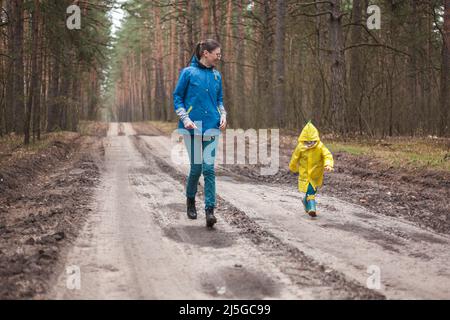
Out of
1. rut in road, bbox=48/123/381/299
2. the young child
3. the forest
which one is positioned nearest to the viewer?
rut in road, bbox=48/123/381/299

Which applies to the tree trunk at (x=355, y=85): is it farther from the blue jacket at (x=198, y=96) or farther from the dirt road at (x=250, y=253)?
the blue jacket at (x=198, y=96)

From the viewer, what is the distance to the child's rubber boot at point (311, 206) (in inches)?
267

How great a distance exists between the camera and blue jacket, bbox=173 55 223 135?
611 cm

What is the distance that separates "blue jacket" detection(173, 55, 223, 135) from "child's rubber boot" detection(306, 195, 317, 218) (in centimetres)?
170

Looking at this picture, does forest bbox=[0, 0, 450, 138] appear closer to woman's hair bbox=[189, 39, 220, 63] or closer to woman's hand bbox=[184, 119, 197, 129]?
woman's hair bbox=[189, 39, 220, 63]

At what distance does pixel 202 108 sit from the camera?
6.13 meters

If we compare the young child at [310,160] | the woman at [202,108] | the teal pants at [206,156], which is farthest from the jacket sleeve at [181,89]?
the young child at [310,160]

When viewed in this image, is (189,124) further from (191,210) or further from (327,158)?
(327,158)

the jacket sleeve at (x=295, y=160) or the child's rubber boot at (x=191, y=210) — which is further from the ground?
the jacket sleeve at (x=295, y=160)

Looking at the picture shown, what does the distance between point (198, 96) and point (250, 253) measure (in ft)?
6.99

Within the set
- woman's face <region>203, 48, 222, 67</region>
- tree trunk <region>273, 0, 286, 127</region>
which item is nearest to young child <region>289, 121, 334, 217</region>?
woman's face <region>203, 48, 222, 67</region>

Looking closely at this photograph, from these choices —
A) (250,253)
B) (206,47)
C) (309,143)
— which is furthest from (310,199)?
(206,47)

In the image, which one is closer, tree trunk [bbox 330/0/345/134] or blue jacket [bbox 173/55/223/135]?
blue jacket [bbox 173/55/223/135]

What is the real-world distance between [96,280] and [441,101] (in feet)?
45.6
